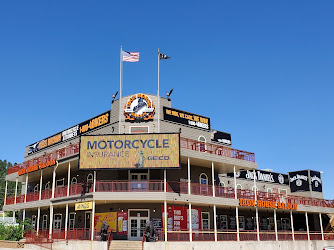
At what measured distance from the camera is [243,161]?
114 feet

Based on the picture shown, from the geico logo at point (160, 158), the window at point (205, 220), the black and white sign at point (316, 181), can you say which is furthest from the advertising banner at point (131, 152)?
the black and white sign at point (316, 181)

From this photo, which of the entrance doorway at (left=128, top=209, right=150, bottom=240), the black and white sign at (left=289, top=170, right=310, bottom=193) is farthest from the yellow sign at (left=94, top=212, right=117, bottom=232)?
the black and white sign at (left=289, top=170, right=310, bottom=193)

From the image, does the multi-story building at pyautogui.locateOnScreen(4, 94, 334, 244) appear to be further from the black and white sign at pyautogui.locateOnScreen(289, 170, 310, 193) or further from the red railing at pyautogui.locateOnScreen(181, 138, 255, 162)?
the black and white sign at pyautogui.locateOnScreen(289, 170, 310, 193)

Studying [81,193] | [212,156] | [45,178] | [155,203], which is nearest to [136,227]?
[155,203]

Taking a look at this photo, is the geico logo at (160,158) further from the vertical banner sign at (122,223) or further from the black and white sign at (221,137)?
the black and white sign at (221,137)

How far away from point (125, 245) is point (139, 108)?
11.8 m

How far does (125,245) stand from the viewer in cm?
2662

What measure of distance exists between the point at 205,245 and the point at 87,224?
1105 centimetres

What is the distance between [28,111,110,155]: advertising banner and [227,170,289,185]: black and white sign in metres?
18.8

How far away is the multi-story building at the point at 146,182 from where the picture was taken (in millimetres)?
28609

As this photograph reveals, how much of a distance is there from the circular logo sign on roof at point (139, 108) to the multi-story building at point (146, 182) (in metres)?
0.09

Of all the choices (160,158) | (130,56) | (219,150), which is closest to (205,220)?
(219,150)

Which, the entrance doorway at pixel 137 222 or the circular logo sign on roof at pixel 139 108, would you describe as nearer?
the entrance doorway at pixel 137 222

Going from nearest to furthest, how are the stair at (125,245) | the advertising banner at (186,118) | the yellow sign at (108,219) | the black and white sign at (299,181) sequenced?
the stair at (125,245)
the yellow sign at (108,219)
the advertising banner at (186,118)
the black and white sign at (299,181)
